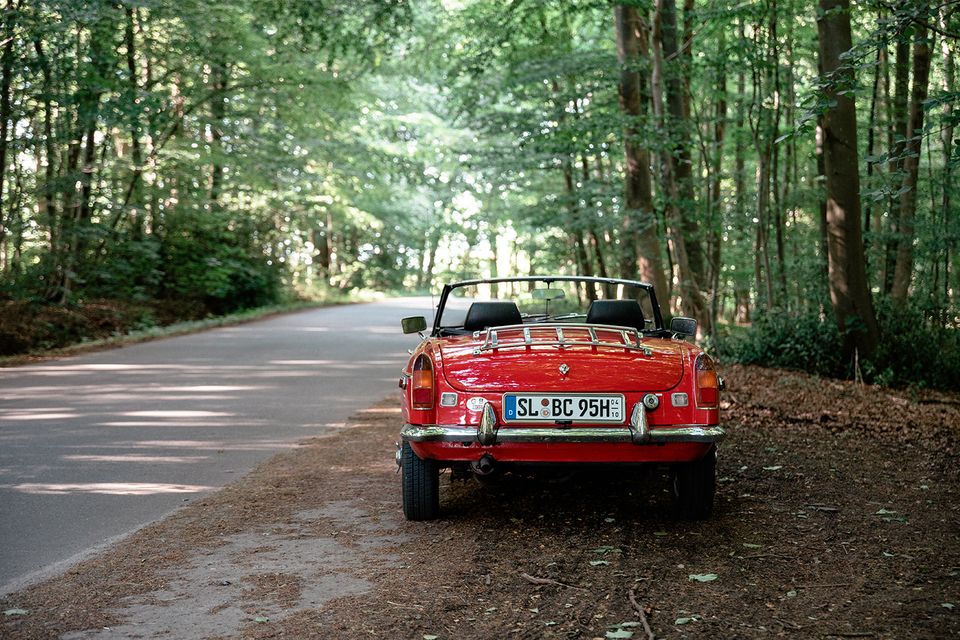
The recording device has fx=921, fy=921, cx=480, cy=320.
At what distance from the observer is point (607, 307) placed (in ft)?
20.5

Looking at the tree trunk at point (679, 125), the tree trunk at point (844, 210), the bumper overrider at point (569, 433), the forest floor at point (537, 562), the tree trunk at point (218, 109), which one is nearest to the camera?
the forest floor at point (537, 562)

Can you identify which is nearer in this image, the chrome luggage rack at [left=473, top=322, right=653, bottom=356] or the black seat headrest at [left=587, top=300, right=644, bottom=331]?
the chrome luggage rack at [left=473, top=322, right=653, bottom=356]

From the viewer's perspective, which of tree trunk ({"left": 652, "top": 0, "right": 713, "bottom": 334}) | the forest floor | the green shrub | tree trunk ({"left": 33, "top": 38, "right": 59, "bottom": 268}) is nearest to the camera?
Answer: the forest floor

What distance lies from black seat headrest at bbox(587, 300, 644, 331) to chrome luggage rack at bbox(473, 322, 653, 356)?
28cm

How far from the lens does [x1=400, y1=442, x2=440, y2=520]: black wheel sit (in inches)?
210

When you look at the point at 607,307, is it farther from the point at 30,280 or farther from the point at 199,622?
the point at 30,280

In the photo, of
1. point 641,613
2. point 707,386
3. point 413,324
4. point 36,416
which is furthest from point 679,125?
point 641,613

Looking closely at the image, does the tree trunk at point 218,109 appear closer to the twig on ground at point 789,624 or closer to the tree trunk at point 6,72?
the tree trunk at point 6,72

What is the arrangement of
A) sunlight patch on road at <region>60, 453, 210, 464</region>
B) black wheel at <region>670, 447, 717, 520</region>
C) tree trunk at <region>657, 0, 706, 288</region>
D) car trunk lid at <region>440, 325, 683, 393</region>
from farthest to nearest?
tree trunk at <region>657, 0, 706, 288</region>
sunlight patch on road at <region>60, 453, 210, 464</region>
black wheel at <region>670, 447, 717, 520</region>
car trunk lid at <region>440, 325, 683, 393</region>

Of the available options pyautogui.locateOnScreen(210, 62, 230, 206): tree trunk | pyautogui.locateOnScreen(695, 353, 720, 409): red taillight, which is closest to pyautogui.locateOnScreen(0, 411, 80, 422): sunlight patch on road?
pyautogui.locateOnScreen(695, 353, 720, 409): red taillight

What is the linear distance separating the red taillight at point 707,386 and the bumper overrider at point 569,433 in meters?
0.16

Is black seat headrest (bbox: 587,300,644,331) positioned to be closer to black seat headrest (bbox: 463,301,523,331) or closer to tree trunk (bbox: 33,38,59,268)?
black seat headrest (bbox: 463,301,523,331)

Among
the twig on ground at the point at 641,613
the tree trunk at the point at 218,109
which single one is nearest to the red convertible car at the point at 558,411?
the twig on ground at the point at 641,613

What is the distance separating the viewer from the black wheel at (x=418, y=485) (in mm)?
5340
